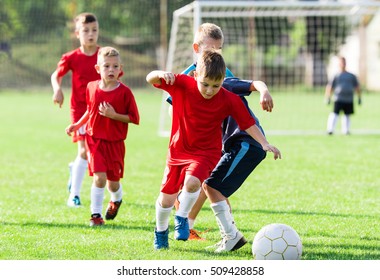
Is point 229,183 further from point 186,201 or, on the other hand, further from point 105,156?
point 105,156

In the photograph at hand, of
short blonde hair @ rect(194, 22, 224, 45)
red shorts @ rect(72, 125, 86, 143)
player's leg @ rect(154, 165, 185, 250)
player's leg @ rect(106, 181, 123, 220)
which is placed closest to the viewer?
player's leg @ rect(154, 165, 185, 250)

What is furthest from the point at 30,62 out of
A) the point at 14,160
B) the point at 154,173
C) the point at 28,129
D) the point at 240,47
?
the point at 154,173

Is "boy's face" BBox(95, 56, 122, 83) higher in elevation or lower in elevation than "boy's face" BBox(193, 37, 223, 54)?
lower

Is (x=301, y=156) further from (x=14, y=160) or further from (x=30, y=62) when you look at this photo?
(x=30, y=62)

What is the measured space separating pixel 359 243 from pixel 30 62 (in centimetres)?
3037

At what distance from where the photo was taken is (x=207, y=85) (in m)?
5.43

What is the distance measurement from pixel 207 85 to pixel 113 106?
1.69 meters

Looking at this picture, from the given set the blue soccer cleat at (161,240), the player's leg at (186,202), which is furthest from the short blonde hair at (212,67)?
the blue soccer cleat at (161,240)

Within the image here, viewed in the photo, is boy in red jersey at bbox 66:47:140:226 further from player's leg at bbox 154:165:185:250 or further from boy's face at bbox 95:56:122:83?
player's leg at bbox 154:165:185:250

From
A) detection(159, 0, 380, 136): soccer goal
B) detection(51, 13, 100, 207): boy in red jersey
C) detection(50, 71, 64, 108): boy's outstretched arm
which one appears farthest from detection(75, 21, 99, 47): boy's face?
detection(159, 0, 380, 136): soccer goal

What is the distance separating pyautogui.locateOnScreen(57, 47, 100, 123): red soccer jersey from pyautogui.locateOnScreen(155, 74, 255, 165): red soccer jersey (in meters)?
2.78

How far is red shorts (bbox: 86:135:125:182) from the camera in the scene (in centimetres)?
699

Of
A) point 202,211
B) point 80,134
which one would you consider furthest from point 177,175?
point 80,134

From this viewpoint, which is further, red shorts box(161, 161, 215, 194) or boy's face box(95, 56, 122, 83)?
boy's face box(95, 56, 122, 83)
